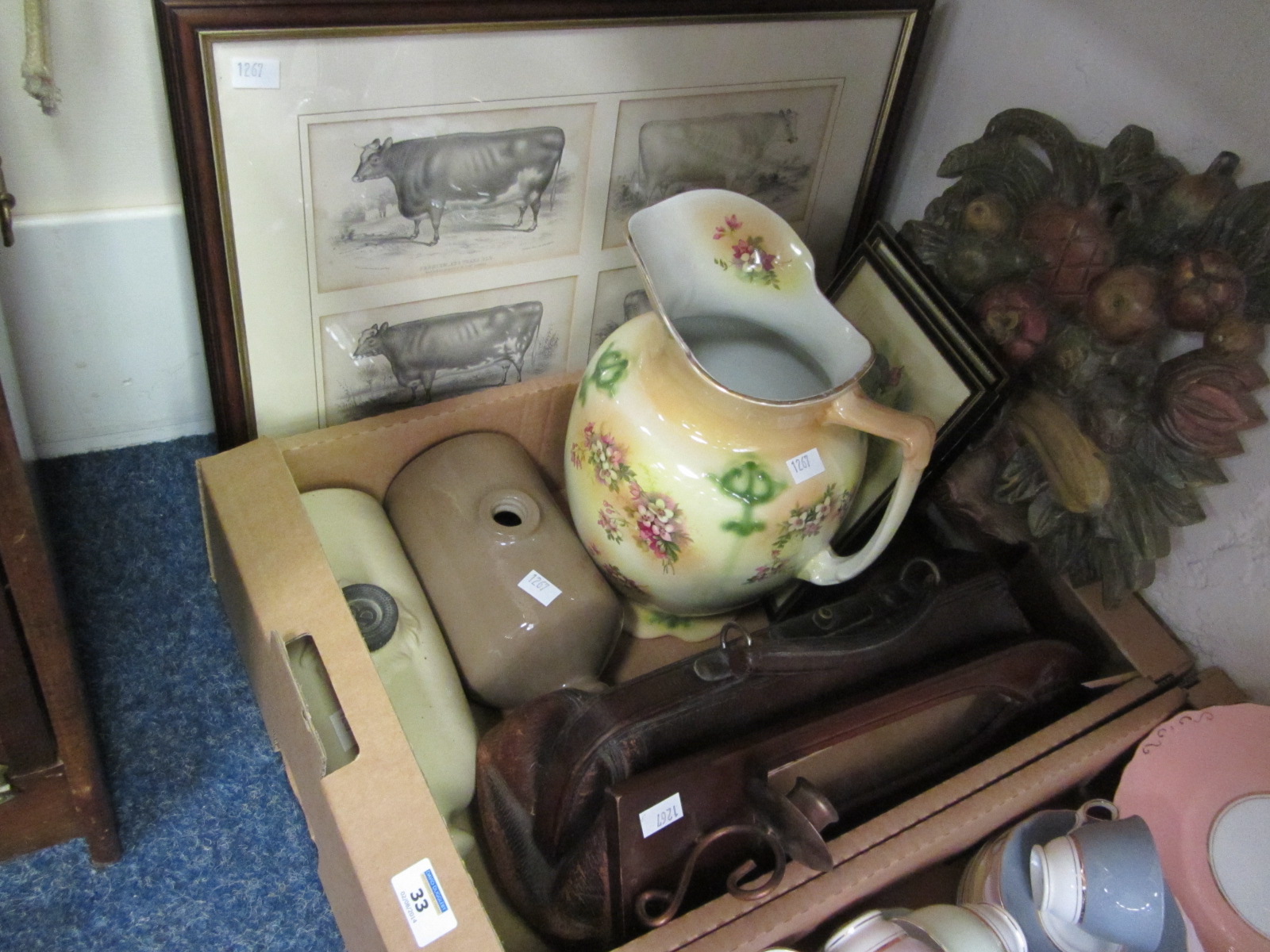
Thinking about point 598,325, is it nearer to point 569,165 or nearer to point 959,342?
point 569,165

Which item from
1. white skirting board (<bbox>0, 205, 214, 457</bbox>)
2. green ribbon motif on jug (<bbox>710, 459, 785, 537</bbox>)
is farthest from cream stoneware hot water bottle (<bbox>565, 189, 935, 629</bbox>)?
white skirting board (<bbox>0, 205, 214, 457</bbox>)

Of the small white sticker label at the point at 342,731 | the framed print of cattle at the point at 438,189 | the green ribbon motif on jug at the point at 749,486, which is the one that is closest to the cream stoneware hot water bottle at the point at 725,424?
the green ribbon motif on jug at the point at 749,486

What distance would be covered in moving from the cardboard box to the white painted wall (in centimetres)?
10

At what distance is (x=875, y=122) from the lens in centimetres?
86

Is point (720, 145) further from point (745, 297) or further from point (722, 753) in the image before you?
point (722, 753)

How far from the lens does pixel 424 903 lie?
0.54 metres

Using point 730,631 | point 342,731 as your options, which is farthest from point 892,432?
point 342,731

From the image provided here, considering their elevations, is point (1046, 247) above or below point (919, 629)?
above

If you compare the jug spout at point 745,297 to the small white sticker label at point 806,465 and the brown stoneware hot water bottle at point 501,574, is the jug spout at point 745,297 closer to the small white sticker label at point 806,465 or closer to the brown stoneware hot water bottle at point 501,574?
the small white sticker label at point 806,465

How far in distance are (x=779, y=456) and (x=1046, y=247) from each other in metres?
0.25

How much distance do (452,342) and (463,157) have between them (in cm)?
17

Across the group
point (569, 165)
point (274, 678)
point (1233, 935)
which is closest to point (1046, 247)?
point (569, 165)

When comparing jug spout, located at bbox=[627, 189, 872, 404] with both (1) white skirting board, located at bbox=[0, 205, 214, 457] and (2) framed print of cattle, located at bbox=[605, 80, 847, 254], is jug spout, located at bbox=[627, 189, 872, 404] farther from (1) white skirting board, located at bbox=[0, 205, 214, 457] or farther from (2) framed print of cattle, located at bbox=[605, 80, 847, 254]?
(1) white skirting board, located at bbox=[0, 205, 214, 457]

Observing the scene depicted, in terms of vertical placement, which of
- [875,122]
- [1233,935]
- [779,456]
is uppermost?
[875,122]
